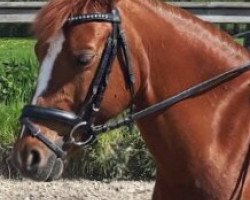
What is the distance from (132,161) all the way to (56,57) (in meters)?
3.91

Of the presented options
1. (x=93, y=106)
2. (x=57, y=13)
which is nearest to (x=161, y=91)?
(x=93, y=106)

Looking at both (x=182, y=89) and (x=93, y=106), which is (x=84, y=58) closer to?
(x=93, y=106)

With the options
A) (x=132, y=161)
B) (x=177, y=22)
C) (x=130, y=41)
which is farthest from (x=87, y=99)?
(x=132, y=161)

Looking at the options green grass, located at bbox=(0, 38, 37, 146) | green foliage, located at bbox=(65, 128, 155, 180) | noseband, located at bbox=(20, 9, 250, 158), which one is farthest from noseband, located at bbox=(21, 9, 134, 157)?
green grass, located at bbox=(0, 38, 37, 146)

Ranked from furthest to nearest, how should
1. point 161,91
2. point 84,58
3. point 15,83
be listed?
point 15,83
point 161,91
point 84,58

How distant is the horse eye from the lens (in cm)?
321

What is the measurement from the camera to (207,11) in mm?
8148

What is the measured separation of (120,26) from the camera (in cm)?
329

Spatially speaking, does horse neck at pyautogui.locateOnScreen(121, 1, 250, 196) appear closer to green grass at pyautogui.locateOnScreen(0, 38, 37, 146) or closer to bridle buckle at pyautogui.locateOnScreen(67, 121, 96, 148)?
bridle buckle at pyautogui.locateOnScreen(67, 121, 96, 148)

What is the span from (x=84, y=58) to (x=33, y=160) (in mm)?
482

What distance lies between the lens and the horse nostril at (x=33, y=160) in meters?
3.20

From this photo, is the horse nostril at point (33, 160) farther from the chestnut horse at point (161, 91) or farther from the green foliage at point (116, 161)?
the green foliage at point (116, 161)

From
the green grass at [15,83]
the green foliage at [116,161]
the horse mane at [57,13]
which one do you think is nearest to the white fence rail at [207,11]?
the green grass at [15,83]

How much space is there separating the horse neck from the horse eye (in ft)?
0.68
